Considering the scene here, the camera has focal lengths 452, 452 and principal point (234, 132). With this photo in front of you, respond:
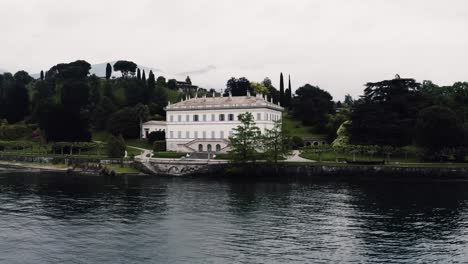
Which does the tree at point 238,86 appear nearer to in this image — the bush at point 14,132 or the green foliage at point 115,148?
the bush at point 14,132

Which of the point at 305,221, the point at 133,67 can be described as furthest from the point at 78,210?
the point at 133,67

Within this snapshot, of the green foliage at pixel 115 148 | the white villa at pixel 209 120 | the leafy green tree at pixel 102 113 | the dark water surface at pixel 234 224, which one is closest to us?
the dark water surface at pixel 234 224

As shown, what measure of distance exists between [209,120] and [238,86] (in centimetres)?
5273

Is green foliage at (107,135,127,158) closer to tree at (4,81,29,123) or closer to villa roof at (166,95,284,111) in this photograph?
villa roof at (166,95,284,111)

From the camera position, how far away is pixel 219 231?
31.2 metres

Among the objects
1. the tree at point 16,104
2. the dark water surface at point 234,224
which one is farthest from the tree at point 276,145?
the tree at point 16,104

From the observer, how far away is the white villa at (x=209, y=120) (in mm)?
84062

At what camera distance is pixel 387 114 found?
79438 millimetres

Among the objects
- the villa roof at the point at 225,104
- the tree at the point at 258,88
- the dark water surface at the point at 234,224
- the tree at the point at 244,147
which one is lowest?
the dark water surface at the point at 234,224

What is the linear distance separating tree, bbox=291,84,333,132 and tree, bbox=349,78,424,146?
19.8 m

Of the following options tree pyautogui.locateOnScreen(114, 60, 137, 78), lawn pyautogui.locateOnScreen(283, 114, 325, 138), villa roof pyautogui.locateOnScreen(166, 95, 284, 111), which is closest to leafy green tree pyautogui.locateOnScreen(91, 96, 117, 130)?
villa roof pyautogui.locateOnScreen(166, 95, 284, 111)

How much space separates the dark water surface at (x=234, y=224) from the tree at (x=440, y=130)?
46.3 ft

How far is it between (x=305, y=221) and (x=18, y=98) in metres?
115

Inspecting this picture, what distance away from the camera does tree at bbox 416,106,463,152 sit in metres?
66.1
